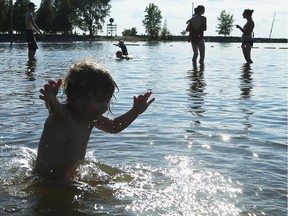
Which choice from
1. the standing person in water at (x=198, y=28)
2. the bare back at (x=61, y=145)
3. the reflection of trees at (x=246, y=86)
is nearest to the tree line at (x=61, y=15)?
the standing person in water at (x=198, y=28)

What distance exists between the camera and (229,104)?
7199 mm

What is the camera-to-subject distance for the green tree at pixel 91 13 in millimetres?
104812

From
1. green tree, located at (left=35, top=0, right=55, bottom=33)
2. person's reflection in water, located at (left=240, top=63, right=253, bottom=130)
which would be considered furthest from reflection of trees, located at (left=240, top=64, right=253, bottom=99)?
green tree, located at (left=35, top=0, right=55, bottom=33)

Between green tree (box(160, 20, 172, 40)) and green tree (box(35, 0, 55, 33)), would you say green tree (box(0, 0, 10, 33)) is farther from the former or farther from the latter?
green tree (box(160, 20, 172, 40))

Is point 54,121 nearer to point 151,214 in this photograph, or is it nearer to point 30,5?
point 151,214

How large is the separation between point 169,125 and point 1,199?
2876 millimetres

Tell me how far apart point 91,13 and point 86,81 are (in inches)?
4186

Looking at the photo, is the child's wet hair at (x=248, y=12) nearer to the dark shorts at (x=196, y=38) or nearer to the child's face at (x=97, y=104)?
the dark shorts at (x=196, y=38)

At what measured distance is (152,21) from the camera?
366ft

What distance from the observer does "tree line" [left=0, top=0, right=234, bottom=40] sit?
73.8 meters

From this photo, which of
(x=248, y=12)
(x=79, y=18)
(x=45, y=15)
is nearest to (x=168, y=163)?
(x=248, y=12)

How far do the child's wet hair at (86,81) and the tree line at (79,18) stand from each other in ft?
234

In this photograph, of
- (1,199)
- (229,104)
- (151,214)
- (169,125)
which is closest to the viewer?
(151,214)

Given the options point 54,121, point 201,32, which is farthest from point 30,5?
point 54,121
